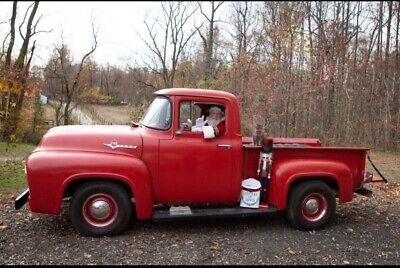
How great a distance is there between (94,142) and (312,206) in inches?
135

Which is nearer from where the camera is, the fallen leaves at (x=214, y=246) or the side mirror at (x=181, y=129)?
the fallen leaves at (x=214, y=246)

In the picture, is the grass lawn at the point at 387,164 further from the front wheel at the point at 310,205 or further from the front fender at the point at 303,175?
the front wheel at the point at 310,205

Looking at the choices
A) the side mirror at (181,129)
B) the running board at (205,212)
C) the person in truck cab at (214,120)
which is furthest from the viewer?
the person in truck cab at (214,120)

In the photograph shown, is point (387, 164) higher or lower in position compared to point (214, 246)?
higher

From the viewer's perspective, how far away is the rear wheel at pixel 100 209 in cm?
539

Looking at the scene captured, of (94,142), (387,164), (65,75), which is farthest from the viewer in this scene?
(65,75)

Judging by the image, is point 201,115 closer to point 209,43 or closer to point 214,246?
point 214,246

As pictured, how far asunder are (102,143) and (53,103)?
29.1 m

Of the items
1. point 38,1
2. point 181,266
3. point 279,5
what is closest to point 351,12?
point 279,5

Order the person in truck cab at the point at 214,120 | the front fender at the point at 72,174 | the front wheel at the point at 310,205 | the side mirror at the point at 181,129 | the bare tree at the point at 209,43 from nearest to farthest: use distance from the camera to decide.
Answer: the front fender at the point at 72,174 < the side mirror at the point at 181,129 < the person in truck cab at the point at 214,120 < the front wheel at the point at 310,205 < the bare tree at the point at 209,43

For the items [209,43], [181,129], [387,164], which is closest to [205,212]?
[181,129]

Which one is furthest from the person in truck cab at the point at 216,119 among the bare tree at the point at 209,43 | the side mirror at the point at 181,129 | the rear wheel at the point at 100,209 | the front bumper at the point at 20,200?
the bare tree at the point at 209,43

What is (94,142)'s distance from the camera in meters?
5.57

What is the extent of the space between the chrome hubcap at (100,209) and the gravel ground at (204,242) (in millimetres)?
320
